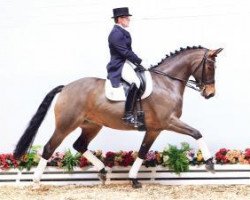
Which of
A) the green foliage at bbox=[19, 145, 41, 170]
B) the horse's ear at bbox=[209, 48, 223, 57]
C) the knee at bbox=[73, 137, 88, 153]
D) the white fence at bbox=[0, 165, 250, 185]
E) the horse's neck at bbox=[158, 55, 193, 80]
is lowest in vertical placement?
the white fence at bbox=[0, 165, 250, 185]

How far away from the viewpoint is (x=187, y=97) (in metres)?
7.06

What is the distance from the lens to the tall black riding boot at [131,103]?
226 inches

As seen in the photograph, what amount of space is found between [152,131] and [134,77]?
0.69m

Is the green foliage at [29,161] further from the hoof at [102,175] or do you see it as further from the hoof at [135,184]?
the hoof at [135,184]

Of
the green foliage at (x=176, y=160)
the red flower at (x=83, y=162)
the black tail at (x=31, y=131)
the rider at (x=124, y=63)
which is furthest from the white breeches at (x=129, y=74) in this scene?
the red flower at (x=83, y=162)

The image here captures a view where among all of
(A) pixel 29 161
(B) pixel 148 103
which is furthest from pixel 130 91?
(A) pixel 29 161

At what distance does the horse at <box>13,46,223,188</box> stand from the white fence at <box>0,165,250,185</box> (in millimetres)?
418

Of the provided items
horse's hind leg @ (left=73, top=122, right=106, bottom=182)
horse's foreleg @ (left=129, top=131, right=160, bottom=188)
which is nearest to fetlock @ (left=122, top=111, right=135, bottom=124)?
horse's foreleg @ (left=129, top=131, right=160, bottom=188)

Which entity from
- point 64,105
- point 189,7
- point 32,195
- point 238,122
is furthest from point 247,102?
point 32,195

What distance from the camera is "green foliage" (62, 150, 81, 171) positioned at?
21.7 feet

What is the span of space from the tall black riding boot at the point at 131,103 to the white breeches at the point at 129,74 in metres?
0.05

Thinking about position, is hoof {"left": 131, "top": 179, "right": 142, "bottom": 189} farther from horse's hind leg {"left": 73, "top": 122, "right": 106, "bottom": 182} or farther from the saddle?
the saddle

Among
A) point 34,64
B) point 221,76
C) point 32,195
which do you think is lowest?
point 32,195

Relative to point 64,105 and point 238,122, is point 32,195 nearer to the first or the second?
point 64,105
